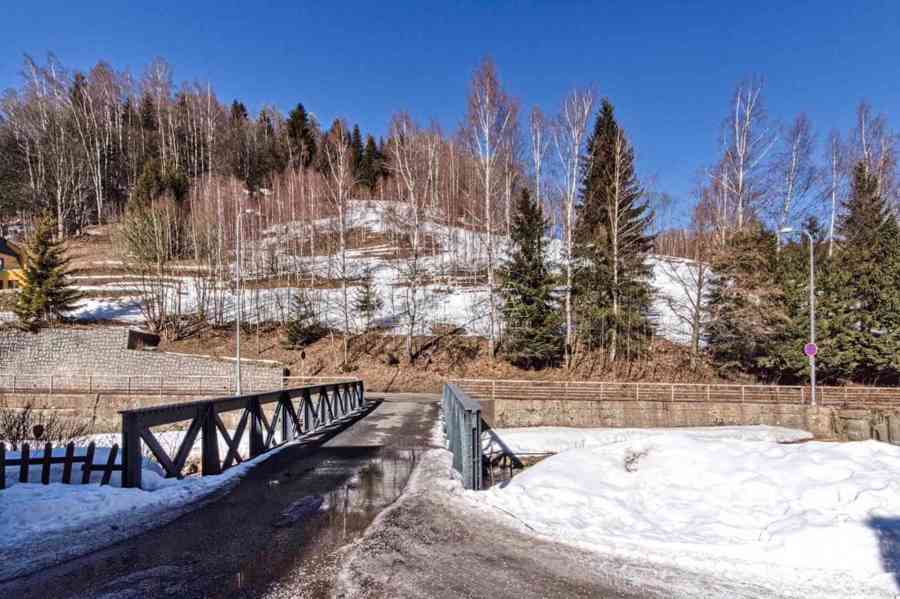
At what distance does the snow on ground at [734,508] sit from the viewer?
4.41 meters

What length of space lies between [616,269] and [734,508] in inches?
938

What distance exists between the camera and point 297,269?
148 ft

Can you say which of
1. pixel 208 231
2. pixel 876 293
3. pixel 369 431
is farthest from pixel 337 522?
pixel 208 231

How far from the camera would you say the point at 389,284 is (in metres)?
42.2

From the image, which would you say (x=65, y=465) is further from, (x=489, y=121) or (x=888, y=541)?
(x=489, y=121)

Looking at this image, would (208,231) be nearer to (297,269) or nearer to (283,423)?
(297,269)

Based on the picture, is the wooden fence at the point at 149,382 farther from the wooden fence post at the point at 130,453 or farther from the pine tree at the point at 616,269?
the wooden fence post at the point at 130,453

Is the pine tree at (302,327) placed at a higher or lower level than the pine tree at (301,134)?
lower

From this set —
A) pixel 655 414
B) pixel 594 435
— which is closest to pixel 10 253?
pixel 594 435

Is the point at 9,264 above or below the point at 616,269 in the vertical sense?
above

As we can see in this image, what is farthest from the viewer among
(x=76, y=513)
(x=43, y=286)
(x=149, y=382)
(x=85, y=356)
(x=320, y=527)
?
(x=43, y=286)

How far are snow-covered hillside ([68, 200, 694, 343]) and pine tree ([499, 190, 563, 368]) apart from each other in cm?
532

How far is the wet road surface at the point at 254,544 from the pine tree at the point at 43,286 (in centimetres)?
3293

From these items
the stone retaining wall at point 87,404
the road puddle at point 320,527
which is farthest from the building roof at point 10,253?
the road puddle at point 320,527
